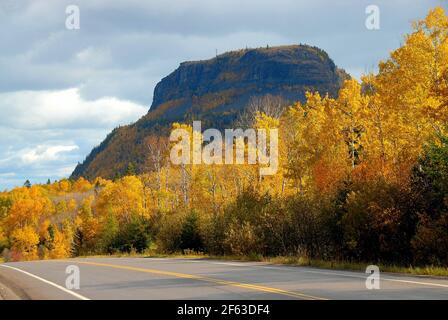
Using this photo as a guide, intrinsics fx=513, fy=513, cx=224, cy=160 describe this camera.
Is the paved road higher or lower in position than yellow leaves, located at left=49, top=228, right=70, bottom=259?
higher

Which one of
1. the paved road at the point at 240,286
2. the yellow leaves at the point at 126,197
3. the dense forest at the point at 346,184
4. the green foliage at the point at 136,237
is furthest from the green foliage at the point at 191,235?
the yellow leaves at the point at 126,197

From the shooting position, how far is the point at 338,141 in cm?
4112

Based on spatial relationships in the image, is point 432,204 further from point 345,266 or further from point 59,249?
point 59,249

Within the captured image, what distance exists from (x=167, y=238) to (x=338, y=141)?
15534 mm

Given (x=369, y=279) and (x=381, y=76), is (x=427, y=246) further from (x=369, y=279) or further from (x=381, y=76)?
(x=381, y=76)

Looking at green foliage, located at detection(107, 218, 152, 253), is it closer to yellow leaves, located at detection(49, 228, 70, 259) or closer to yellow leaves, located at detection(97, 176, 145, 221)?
yellow leaves, located at detection(97, 176, 145, 221)

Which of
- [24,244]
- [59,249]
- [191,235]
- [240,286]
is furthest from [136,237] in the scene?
[24,244]

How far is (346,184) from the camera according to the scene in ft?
75.8

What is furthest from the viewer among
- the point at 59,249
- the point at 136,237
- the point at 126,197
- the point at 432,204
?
the point at 59,249

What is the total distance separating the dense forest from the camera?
1986 cm

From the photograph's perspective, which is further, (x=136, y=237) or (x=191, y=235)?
(x=136, y=237)

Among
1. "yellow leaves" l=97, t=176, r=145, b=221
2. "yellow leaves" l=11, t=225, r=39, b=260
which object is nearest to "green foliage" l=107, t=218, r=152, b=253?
"yellow leaves" l=97, t=176, r=145, b=221
